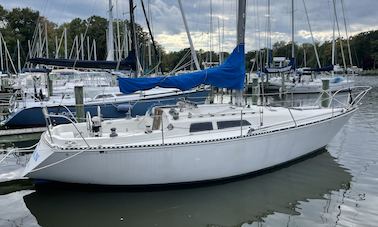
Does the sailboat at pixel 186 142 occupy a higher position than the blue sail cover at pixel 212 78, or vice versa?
the blue sail cover at pixel 212 78

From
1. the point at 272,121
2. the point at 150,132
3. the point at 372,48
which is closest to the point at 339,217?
the point at 272,121

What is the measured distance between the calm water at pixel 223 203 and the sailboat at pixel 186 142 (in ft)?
1.37

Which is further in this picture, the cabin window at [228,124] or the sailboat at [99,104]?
the sailboat at [99,104]

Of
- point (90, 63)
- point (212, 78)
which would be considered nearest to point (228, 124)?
point (212, 78)

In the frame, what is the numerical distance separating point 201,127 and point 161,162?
186 cm

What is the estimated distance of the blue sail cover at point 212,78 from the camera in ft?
40.7

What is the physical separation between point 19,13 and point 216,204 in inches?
2893

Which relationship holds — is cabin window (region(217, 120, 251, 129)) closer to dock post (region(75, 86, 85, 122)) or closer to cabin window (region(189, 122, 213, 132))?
cabin window (region(189, 122, 213, 132))

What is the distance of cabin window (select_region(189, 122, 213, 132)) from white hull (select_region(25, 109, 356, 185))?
40.1 inches

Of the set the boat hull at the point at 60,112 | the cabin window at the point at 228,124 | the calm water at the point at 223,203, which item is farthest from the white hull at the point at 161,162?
the boat hull at the point at 60,112

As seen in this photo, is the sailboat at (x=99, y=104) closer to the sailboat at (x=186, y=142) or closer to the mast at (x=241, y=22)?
the sailboat at (x=186, y=142)

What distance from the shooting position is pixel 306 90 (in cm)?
4291

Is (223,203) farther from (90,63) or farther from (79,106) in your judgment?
(90,63)

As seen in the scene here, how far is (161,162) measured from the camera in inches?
406
